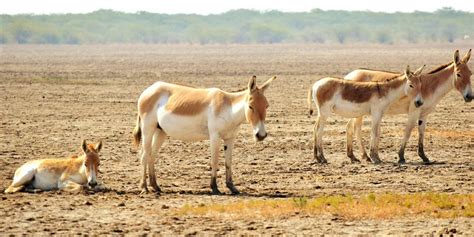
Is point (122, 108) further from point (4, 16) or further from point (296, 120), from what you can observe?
point (4, 16)

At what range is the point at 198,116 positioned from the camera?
16.2 metres

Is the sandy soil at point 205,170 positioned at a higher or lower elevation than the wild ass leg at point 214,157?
lower

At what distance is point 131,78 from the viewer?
49719mm

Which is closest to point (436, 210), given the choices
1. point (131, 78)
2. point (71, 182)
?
point (71, 182)

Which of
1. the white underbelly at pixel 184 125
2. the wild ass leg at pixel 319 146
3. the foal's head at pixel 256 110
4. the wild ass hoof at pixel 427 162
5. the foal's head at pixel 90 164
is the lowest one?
the wild ass hoof at pixel 427 162

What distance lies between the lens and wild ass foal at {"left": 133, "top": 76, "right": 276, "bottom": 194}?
15.7 m

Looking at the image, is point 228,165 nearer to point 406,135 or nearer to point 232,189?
point 232,189

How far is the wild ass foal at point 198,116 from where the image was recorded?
15.7 m

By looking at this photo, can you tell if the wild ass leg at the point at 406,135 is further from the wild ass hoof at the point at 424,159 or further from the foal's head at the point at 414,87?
the foal's head at the point at 414,87

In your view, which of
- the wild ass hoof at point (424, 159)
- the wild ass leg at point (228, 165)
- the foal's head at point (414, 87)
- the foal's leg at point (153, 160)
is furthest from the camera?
the foal's head at point (414, 87)

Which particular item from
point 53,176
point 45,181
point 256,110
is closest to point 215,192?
point 256,110

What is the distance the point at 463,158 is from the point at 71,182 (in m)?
8.24

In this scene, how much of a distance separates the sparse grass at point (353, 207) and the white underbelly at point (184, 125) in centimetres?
164

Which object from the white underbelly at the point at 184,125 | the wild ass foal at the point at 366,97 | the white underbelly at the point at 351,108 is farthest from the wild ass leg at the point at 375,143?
the white underbelly at the point at 184,125
